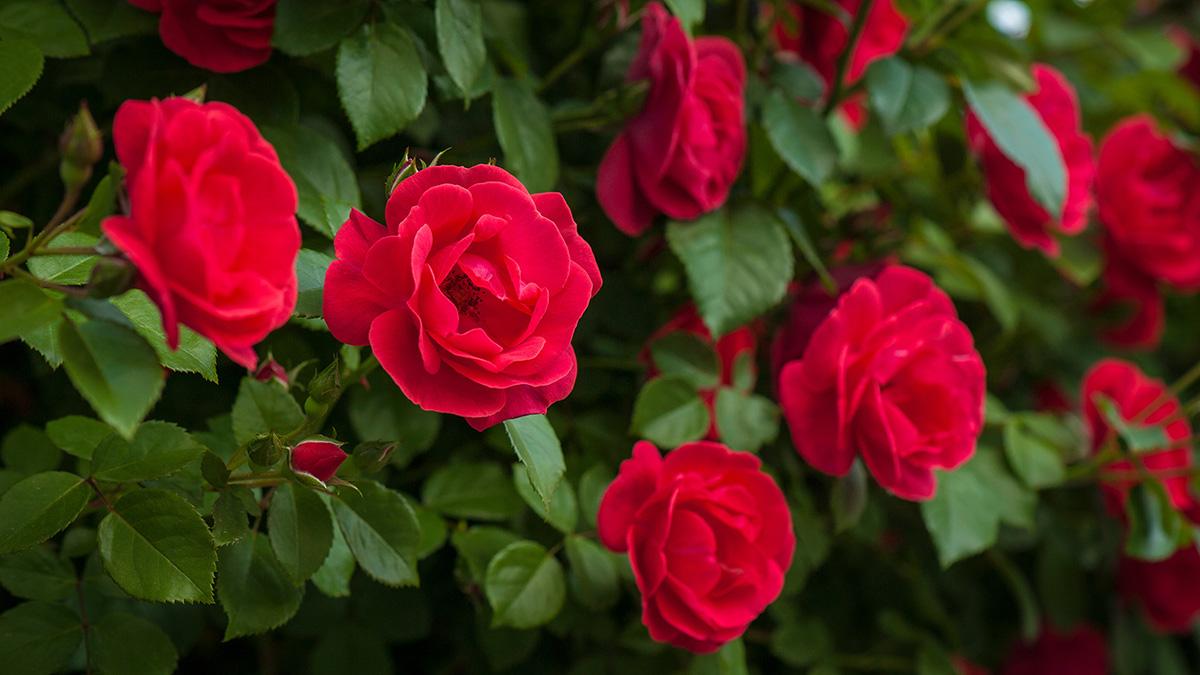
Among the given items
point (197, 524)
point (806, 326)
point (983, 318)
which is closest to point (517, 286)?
point (197, 524)

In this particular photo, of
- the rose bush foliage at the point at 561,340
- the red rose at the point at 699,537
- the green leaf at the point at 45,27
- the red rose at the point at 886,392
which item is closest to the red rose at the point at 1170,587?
the rose bush foliage at the point at 561,340

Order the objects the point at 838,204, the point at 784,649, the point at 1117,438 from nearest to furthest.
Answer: the point at 784,649
the point at 1117,438
the point at 838,204

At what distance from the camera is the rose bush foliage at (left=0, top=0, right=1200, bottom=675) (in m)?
0.46

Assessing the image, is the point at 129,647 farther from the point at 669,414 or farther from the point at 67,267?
the point at 669,414

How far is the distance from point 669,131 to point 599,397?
25 centimetres

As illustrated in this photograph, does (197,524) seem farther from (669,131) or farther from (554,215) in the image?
(669,131)

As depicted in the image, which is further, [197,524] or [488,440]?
[488,440]

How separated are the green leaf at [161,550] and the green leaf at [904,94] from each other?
0.58 m

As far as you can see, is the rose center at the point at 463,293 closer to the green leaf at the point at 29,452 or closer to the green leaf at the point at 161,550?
the green leaf at the point at 161,550

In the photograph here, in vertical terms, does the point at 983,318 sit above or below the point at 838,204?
below

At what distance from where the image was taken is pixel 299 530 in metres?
0.54

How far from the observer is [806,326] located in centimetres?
78

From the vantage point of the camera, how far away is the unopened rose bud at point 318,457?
19.8 inches

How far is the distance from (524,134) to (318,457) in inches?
11.0
